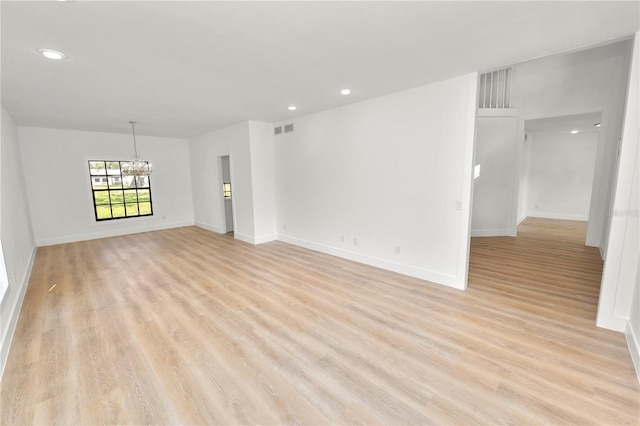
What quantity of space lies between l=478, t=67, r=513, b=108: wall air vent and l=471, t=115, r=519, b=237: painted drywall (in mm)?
397

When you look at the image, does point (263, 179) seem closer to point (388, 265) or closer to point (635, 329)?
Answer: point (388, 265)

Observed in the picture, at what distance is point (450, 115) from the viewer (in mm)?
3297

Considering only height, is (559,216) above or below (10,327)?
above

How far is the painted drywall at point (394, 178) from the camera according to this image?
131 inches

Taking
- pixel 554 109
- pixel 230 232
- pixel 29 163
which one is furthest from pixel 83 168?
pixel 554 109

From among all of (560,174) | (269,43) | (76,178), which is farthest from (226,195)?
(560,174)

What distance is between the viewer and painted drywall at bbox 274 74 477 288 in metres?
3.32

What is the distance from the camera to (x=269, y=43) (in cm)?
230

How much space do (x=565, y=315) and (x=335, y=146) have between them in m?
3.72

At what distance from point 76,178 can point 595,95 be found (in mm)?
11154

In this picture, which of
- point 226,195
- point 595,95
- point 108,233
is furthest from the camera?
point 226,195

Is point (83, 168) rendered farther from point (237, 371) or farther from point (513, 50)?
point (513, 50)

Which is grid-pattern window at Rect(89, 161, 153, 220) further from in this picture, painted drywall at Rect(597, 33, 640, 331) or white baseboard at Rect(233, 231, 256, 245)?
painted drywall at Rect(597, 33, 640, 331)

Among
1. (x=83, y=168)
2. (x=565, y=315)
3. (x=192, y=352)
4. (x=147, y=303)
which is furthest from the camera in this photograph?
(x=83, y=168)
